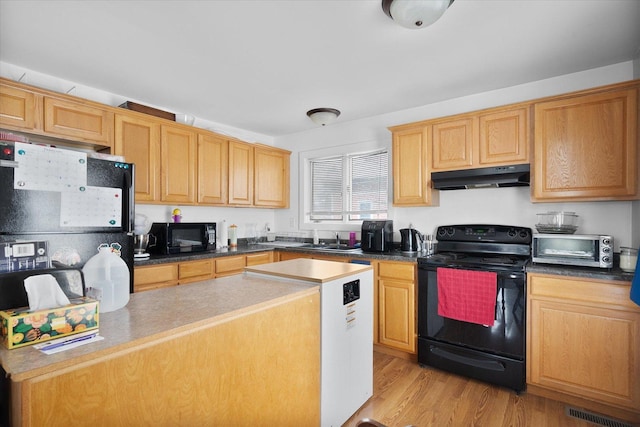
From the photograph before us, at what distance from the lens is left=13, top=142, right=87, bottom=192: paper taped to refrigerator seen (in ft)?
5.83

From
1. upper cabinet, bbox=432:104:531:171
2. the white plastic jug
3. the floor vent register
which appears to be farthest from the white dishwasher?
upper cabinet, bbox=432:104:531:171

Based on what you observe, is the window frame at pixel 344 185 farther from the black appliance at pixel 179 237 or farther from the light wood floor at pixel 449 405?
the light wood floor at pixel 449 405

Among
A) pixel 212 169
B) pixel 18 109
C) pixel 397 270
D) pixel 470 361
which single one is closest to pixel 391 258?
pixel 397 270

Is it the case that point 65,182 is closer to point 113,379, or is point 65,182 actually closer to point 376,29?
point 113,379

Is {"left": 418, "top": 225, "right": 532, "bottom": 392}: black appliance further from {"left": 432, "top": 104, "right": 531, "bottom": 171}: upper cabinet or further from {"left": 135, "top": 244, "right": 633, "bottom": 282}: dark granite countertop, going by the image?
{"left": 432, "top": 104, "right": 531, "bottom": 171}: upper cabinet

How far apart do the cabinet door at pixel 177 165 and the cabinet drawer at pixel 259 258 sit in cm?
87

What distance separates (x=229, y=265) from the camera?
340cm

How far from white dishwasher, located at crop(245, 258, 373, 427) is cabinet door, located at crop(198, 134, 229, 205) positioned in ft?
6.11

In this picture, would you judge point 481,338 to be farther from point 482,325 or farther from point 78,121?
point 78,121

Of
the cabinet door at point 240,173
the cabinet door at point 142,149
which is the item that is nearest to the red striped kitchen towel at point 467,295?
the cabinet door at point 240,173

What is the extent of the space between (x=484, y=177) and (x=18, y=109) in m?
3.65

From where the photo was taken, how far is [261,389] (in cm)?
132

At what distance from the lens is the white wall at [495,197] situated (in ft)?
8.27

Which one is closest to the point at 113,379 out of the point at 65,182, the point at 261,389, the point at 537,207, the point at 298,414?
the point at 261,389
